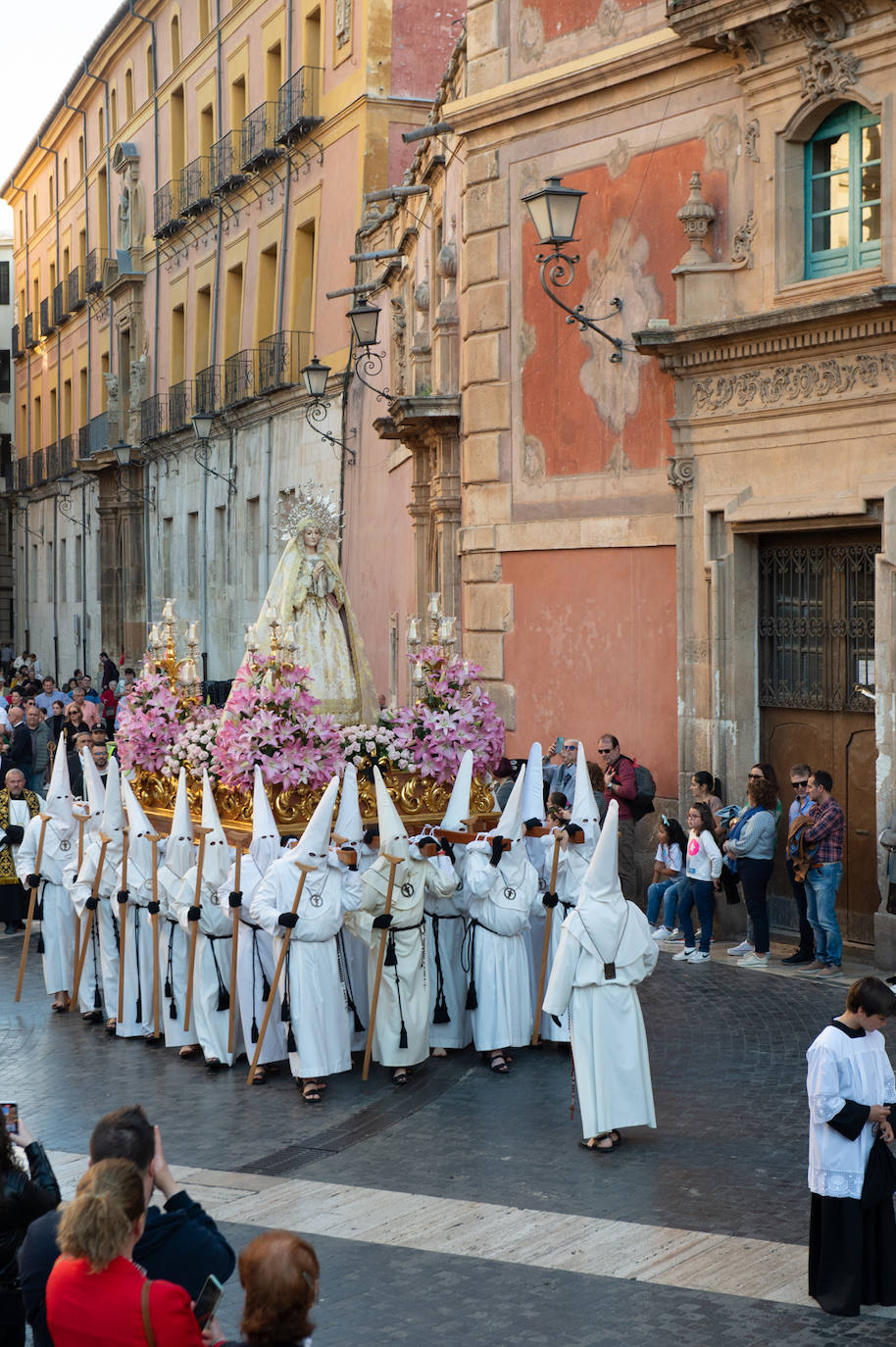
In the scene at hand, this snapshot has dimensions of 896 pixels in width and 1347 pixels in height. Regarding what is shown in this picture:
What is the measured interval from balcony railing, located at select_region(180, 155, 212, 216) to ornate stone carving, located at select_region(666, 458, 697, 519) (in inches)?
771

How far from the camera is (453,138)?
1750cm

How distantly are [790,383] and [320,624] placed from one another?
3.98 metres

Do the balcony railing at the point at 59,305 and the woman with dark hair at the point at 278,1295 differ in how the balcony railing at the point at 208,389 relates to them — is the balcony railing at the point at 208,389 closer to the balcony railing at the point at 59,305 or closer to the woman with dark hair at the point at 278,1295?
the balcony railing at the point at 59,305

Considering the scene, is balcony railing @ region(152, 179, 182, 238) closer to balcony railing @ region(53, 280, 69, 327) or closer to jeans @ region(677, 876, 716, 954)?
balcony railing @ region(53, 280, 69, 327)

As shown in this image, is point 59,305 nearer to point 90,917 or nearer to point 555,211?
point 555,211

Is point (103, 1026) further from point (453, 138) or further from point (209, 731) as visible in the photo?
point (453, 138)

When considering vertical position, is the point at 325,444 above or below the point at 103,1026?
above

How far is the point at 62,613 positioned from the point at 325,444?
23007mm

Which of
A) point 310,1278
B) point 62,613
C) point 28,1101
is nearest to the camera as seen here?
point 310,1278

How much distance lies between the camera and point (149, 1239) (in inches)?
173

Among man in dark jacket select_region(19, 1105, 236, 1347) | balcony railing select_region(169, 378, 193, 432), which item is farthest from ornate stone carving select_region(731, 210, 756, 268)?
balcony railing select_region(169, 378, 193, 432)

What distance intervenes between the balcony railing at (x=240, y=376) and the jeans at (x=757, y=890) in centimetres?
1761

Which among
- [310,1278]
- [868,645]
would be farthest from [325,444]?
[310,1278]

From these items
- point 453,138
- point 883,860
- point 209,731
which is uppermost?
point 453,138
